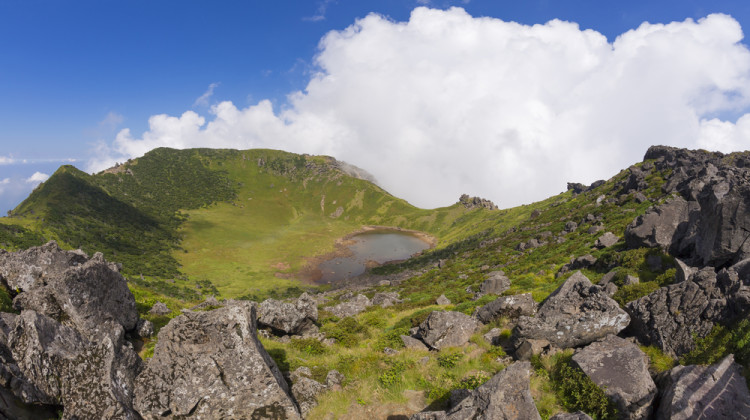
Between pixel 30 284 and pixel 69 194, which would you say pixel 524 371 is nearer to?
pixel 30 284

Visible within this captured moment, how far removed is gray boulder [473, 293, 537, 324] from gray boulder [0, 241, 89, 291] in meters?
26.4

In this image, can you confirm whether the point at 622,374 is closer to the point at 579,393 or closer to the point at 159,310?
the point at 579,393

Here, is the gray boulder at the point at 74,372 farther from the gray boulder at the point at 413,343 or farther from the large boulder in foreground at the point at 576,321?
the large boulder in foreground at the point at 576,321

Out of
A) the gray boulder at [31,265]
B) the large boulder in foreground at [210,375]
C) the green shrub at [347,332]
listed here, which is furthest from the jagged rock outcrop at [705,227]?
the gray boulder at [31,265]

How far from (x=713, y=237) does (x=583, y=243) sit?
3136 centimetres

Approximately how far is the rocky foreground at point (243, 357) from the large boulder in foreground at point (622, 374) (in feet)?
0.12

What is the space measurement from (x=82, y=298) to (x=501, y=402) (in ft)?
64.5

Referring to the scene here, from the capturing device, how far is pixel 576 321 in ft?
49.2

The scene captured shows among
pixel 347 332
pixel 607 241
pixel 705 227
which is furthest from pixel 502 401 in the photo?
pixel 607 241

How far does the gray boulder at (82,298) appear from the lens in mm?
14672

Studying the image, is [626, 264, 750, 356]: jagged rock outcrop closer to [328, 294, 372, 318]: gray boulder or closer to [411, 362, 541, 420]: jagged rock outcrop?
[411, 362, 541, 420]: jagged rock outcrop

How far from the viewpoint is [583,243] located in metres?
50.3

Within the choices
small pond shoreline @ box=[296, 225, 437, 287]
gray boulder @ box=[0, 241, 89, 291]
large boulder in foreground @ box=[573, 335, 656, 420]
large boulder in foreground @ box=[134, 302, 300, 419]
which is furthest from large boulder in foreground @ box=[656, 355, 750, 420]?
small pond shoreline @ box=[296, 225, 437, 287]

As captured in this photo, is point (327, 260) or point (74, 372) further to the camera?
point (327, 260)
